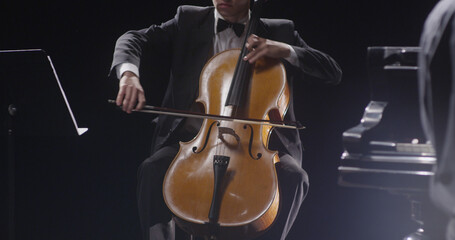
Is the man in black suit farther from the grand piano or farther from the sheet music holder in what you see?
the grand piano

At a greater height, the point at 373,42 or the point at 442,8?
the point at 442,8

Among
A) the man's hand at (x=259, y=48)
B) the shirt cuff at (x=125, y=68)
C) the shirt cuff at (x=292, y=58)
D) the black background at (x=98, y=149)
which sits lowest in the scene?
the black background at (x=98, y=149)

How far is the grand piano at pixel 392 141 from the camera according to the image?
60.9 inches

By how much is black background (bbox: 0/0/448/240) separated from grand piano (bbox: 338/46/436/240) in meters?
0.87

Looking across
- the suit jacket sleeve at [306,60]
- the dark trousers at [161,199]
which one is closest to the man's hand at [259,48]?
the suit jacket sleeve at [306,60]

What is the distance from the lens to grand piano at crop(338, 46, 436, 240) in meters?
1.55

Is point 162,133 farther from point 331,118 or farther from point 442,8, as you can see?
point 442,8

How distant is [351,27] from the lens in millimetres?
2566

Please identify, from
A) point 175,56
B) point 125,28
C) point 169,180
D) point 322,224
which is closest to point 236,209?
point 169,180

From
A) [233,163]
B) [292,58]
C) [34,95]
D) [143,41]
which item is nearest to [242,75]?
[292,58]

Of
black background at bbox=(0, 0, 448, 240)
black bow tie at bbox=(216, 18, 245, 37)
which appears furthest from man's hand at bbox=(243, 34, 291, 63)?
black background at bbox=(0, 0, 448, 240)

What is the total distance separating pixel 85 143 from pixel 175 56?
30.8 inches

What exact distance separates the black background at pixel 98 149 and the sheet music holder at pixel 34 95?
31.5 inches

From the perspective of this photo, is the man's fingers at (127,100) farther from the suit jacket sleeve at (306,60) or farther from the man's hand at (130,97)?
the suit jacket sleeve at (306,60)
